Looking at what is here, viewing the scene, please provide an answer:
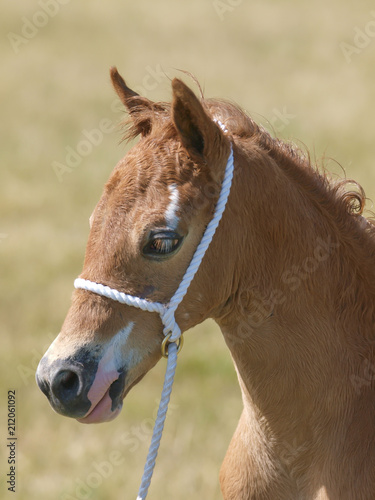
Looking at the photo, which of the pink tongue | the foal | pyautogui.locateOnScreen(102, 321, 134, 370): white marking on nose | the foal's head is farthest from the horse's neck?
the pink tongue

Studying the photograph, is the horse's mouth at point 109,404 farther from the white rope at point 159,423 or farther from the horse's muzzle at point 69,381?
the white rope at point 159,423

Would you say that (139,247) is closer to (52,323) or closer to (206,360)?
(206,360)

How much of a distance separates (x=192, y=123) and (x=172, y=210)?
36cm

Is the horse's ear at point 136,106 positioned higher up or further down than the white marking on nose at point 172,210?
higher up

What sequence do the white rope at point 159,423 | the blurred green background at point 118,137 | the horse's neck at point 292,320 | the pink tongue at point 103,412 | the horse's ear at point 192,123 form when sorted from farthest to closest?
the blurred green background at point 118,137
the white rope at point 159,423
the horse's neck at point 292,320
the pink tongue at point 103,412
the horse's ear at point 192,123

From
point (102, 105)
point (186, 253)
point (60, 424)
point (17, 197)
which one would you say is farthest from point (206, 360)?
point (102, 105)

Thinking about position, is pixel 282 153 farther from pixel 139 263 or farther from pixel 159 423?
pixel 159 423

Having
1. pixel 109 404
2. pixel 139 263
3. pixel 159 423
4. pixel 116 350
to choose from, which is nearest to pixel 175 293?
pixel 139 263

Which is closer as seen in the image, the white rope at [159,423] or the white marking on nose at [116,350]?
the white marking on nose at [116,350]

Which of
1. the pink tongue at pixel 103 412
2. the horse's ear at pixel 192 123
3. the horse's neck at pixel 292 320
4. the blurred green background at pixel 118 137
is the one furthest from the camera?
the blurred green background at pixel 118 137

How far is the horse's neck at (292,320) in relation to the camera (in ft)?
9.77

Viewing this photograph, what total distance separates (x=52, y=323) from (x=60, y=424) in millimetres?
1710

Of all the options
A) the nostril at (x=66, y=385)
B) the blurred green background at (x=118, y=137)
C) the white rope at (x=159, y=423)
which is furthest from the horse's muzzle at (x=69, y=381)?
the blurred green background at (x=118, y=137)

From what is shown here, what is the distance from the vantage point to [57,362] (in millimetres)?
2730
